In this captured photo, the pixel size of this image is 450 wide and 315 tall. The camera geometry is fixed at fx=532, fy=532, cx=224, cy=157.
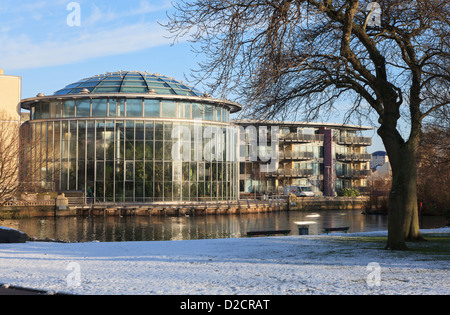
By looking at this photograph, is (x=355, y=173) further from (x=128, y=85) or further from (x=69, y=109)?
(x=69, y=109)

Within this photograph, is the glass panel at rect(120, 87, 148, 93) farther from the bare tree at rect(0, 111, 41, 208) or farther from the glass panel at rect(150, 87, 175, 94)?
the bare tree at rect(0, 111, 41, 208)

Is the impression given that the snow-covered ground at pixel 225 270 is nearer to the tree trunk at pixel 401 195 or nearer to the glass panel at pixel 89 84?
the tree trunk at pixel 401 195

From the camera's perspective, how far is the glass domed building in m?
53.5

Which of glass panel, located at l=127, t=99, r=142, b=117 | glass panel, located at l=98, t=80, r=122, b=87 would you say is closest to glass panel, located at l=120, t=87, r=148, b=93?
glass panel, located at l=127, t=99, r=142, b=117

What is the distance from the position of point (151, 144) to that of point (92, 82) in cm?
968

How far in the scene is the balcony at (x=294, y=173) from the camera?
79062 mm

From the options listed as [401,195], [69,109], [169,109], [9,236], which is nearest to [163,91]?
[169,109]

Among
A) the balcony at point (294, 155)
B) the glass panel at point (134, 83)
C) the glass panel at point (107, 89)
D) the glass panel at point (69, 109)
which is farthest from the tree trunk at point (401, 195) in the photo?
the balcony at point (294, 155)

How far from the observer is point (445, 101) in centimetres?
1642

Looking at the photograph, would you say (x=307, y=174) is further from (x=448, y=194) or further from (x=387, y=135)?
(x=387, y=135)

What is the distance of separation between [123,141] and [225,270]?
4360 centimetres

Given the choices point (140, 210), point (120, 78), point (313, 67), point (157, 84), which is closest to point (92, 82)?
point (120, 78)

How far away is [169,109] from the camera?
54969 millimetres

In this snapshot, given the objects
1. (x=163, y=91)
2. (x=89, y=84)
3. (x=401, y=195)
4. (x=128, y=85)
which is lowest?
(x=401, y=195)
